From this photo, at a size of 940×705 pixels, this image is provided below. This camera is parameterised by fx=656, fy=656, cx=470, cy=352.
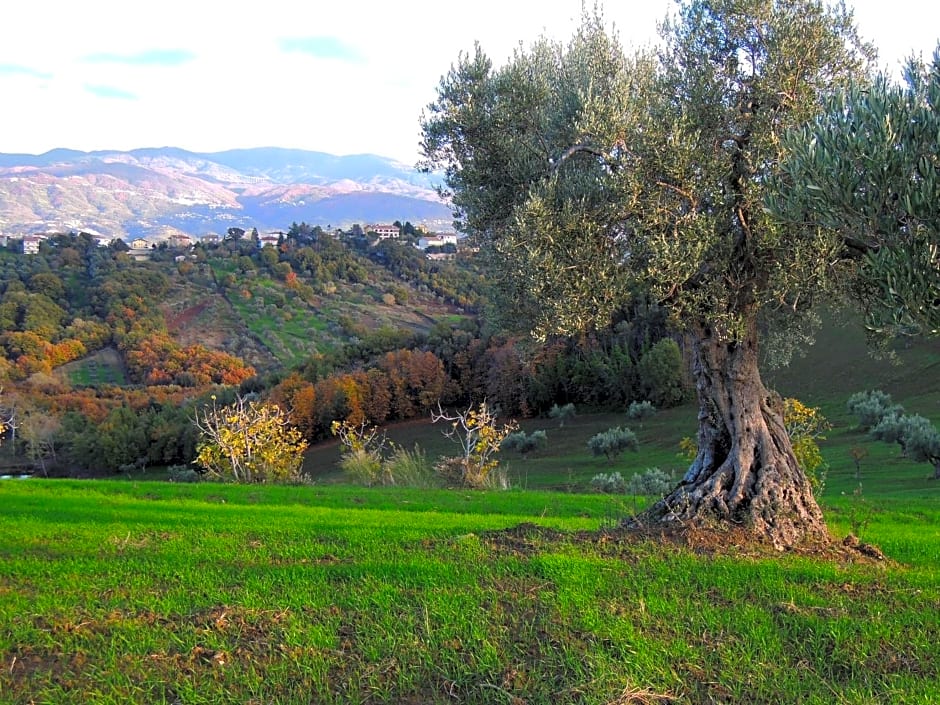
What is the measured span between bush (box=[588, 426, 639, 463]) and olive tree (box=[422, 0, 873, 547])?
2876cm

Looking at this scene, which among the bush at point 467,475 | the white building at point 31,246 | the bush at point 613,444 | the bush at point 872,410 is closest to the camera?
the bush at point 467,475

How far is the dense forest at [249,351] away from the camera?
184ft

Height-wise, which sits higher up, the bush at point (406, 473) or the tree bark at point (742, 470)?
the tree bark at point (742, 470)

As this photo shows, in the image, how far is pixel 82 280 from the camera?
9206cm

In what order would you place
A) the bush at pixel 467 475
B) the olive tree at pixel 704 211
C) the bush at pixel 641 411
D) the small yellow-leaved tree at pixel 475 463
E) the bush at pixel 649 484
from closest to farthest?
the olive tree at pixel 704 211, the bush at pixel 467 475, the small yellow-leaved tree at pixel 475 463, the bush at pixel 649 484, the bush at pixel 641 411

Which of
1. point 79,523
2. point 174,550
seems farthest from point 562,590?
point 79,523

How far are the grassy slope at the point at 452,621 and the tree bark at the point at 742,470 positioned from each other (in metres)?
0.91

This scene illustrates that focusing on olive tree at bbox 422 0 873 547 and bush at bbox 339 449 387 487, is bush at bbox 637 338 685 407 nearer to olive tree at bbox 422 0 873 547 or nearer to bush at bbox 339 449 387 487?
bush at bbox 339 449 387 487

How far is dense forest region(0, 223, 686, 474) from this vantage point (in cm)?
5606

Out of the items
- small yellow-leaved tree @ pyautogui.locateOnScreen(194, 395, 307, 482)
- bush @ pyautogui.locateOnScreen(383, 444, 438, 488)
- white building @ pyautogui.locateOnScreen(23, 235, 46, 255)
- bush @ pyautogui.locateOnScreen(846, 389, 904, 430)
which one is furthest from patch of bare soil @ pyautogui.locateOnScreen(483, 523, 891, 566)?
white building @ pyautogui.locateOnScreen(23, 235, 46, 255)

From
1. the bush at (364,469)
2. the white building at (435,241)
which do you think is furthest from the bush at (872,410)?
the white building at (435,241)

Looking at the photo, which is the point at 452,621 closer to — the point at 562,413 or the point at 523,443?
the point at 523,443

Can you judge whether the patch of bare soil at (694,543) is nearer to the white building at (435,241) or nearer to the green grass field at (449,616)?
the green grass field at (449,616)

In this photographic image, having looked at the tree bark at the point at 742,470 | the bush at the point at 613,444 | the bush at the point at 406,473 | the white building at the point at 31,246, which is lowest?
the bush at the point at 613,444
